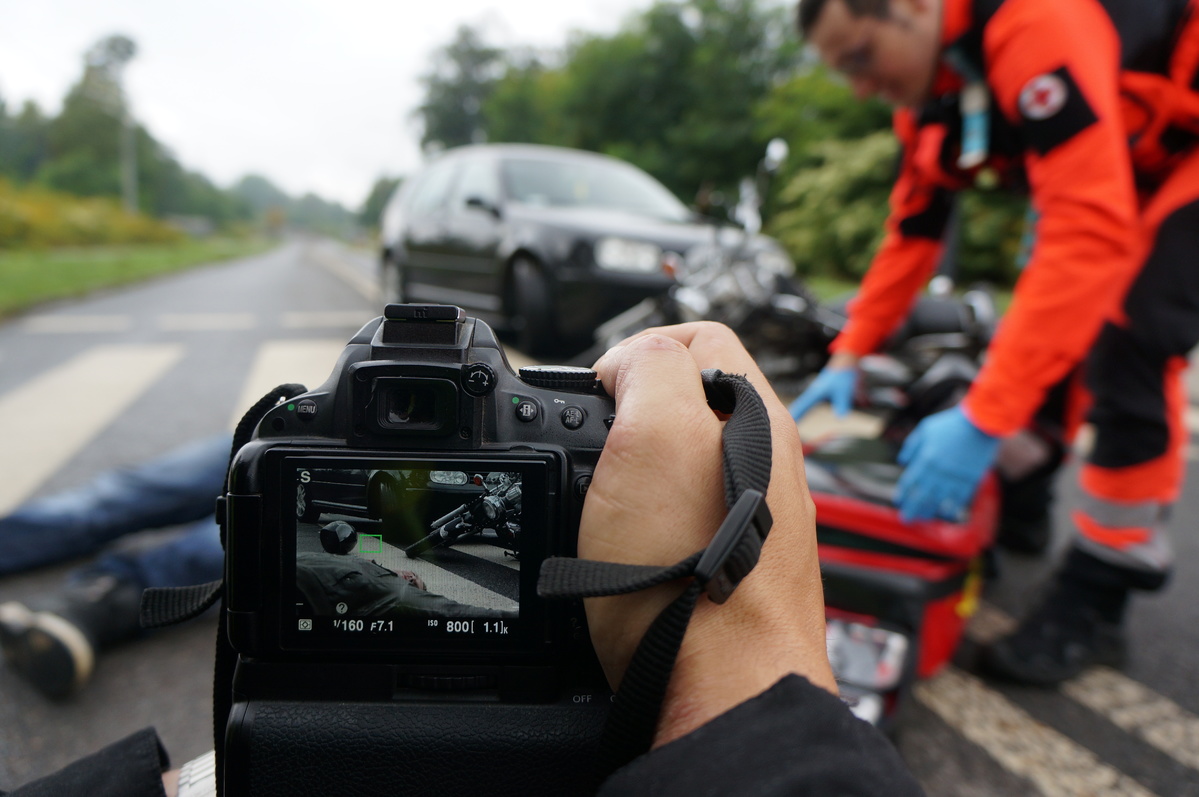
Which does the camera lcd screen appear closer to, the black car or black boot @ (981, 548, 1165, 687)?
black boot @ (981, 548, 1165, 687)

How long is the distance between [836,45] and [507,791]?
5.99 ft

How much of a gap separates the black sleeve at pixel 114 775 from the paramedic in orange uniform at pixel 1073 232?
1453 millimetres

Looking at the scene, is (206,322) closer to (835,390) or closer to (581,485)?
(835,390)

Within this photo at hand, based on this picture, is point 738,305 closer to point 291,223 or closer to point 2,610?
point 2,610

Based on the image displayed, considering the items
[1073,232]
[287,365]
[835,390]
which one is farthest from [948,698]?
[287,365]

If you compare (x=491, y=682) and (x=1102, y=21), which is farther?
(x=1102, y=21)

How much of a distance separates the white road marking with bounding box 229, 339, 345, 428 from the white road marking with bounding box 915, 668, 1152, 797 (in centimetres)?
394

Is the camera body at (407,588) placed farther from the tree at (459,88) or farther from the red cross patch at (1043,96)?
the tree at (459,88)

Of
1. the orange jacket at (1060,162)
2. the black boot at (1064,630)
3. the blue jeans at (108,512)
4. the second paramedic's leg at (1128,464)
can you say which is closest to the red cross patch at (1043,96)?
the orange jacket at (1060,162)

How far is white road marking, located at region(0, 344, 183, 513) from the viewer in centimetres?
364

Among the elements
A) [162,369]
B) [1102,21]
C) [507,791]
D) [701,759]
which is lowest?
[162,369]

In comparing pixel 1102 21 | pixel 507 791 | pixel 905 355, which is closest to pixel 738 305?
pixel 905 355

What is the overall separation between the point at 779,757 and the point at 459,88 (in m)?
61.0

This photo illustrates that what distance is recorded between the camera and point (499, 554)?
27.1 inches
